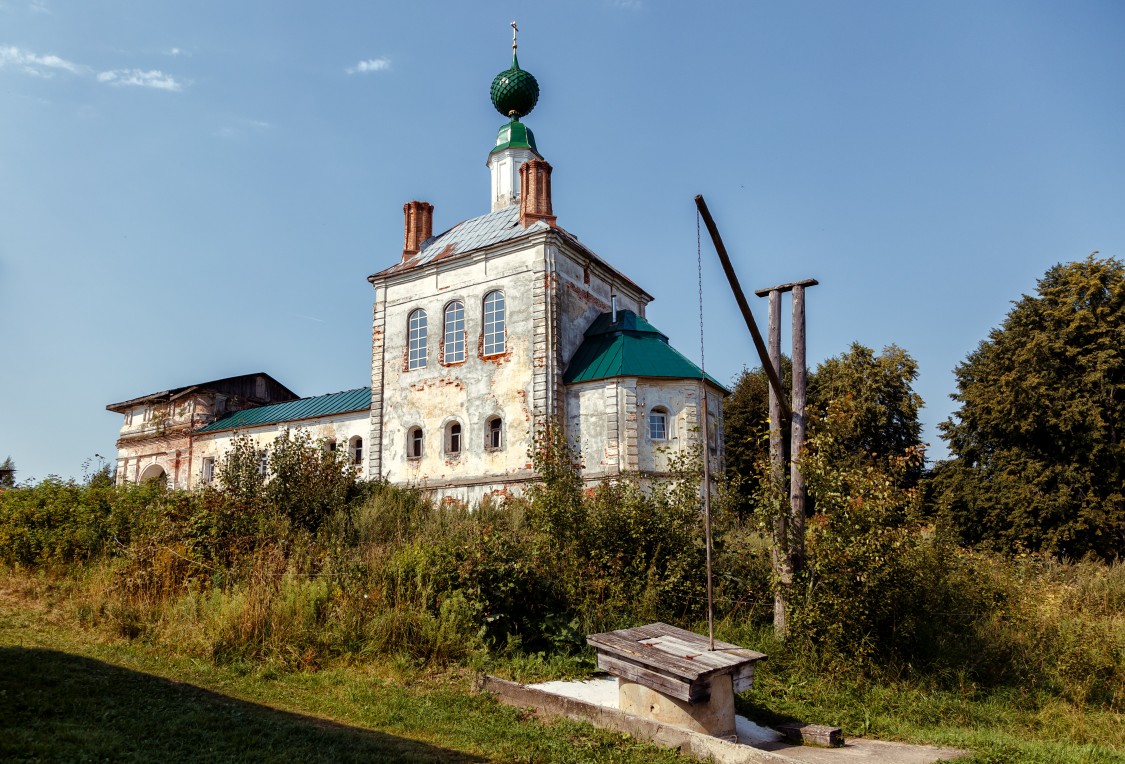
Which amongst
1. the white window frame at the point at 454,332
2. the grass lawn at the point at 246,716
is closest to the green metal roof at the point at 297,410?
the white window frame at the point at 454,332

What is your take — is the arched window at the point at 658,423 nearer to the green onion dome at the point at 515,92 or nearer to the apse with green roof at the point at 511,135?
the apse with green roof at the point at 511,135

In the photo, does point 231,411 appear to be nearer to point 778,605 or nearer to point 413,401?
point 413,401

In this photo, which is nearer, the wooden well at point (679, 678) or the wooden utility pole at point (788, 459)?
the wooden well at point (679, 678)

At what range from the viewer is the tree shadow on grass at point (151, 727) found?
568 cm

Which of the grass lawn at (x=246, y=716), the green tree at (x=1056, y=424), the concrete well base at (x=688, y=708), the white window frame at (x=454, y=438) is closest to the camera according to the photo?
the grass lawn at (x=246, y=716)

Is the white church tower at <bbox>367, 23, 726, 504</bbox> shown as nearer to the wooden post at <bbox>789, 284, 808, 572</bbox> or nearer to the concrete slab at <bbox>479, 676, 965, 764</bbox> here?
the wooden post at <bbox>789, 284, 808, 572</bbox>

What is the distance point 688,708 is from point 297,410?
82.3 feet

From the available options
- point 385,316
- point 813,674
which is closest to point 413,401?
point 385,316

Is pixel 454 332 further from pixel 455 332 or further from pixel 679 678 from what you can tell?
pixel 679 678

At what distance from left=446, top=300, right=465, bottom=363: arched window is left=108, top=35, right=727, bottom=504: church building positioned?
4 cm

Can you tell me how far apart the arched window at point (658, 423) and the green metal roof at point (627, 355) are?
0.96 metres

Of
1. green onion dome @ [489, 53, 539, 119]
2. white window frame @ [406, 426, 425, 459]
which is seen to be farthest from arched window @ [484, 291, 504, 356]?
green onion dome @ [489, 53, 539, 119]

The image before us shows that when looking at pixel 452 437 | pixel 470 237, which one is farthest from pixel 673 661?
pixel 470 237

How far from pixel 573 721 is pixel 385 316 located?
19331 mm
